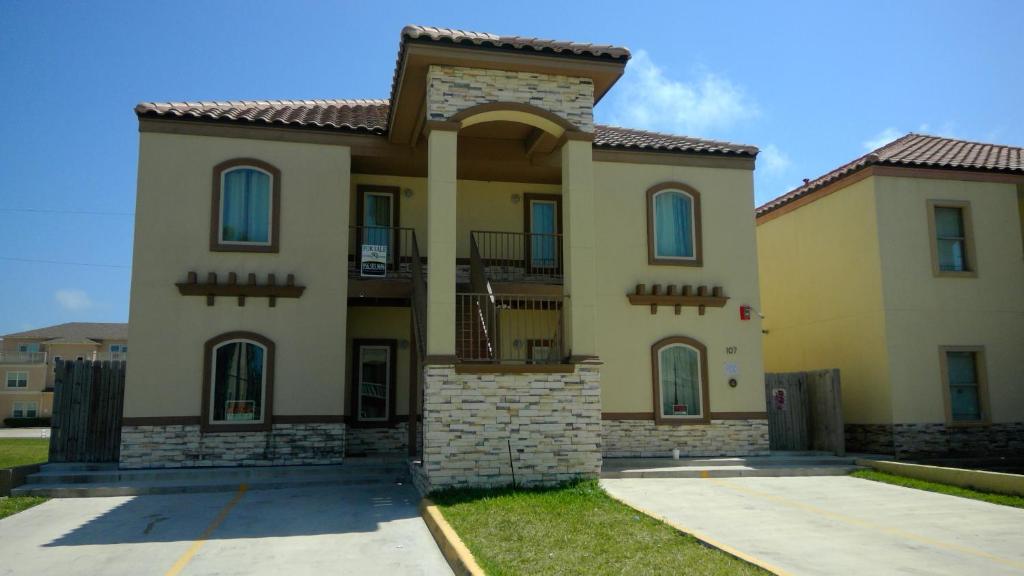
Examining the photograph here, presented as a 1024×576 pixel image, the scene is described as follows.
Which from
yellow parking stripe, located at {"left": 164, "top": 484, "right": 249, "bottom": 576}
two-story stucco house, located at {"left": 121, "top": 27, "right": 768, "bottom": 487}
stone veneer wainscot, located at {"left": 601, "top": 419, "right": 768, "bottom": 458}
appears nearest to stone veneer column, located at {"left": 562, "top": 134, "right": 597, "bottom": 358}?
two-story stucco house, located at {"left": 121, "top": 27, "right": 768, "bottom": 487}

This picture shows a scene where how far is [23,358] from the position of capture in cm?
6250

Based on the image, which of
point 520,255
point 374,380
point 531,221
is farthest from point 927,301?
point 374,380

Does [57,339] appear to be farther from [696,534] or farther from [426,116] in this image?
[696,534]

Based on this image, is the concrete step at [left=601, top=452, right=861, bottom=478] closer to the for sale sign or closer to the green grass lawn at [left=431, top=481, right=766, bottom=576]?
the green grass lawn at [left=431, top=481, right=766, bottom=576]

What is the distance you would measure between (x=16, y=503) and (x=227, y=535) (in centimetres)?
457

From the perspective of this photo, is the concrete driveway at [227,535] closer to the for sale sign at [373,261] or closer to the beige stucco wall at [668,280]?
the for sale sign at [373,261]

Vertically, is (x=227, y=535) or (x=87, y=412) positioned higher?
(x=87, y=412)

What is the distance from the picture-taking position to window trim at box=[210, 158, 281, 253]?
597 inches

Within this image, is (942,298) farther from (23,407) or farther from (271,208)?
(23,407)

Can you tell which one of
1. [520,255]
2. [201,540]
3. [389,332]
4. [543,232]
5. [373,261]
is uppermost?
[543,232]

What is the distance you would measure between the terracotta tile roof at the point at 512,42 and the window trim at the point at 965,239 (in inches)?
369

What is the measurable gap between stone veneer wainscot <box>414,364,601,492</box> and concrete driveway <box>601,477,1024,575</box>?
1045 mm

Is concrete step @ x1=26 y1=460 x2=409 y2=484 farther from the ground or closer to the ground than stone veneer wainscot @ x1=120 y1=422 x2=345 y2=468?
closer to the ground

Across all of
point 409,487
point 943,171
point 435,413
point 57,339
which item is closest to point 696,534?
point 435,413
